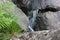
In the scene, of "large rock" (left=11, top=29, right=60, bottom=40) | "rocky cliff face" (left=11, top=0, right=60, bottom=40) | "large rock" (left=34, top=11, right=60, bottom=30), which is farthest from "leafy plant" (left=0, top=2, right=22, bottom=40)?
"large rock" (left=34, top=11, right=60, bottom=30)

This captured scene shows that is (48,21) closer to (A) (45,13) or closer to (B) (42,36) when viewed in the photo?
(A) (45,13)

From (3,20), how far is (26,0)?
11.3ft

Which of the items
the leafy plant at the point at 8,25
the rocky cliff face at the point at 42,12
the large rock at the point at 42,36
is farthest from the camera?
the rocky cliff face at the point at 42,12

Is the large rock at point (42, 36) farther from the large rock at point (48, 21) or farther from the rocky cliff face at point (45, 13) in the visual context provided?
the large rock at point (48, 21)

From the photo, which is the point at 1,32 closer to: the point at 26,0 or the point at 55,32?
the point at 55,32

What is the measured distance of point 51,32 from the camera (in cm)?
486

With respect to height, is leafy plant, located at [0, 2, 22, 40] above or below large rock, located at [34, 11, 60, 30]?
above

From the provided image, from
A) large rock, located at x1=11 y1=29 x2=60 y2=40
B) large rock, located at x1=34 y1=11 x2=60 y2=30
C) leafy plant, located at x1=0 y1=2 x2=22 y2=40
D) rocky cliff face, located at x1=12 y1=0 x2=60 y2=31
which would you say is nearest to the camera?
large rock, located at x1=11 y1=29 x2=60 y2=40

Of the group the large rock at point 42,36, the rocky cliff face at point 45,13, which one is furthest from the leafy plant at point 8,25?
the rocky cliff face at point 45,13

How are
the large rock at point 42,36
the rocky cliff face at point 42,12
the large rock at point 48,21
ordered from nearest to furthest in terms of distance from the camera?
the large rock at point 42,36, the large rock at point 48,21, the rocky cliff face at point 42,12

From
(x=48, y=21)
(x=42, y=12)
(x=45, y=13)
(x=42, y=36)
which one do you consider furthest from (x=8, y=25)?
(x=42, y=12)

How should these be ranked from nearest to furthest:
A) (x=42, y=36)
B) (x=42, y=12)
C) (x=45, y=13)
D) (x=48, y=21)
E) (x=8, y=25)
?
1. (x=42, y=36)
2. (x=8, y=25)
3. (x=48, y=21)
4. (x=45, y=13)
5. (x=42, y=12)

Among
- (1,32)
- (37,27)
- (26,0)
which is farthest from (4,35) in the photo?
(26,0)

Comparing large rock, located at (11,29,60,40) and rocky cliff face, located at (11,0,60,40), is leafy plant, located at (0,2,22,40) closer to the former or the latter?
large rock, located at (11,29,60,40)
